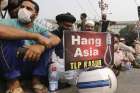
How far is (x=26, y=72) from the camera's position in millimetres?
4074

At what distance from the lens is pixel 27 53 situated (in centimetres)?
373

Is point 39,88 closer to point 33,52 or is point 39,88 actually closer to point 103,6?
point 33,52

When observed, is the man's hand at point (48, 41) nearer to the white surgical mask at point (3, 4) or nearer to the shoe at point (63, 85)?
the white surgical mask at point (3, 4)

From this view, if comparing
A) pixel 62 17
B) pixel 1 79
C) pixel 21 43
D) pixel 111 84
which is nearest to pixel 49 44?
pixel 21 43

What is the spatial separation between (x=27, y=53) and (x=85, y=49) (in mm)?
942

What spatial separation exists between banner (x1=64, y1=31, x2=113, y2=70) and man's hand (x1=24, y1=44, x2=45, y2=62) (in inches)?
22.4

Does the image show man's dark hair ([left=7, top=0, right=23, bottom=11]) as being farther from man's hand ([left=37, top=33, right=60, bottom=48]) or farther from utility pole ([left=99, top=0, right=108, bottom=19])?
utility pole ([left=99, top=0, right=108, bottom=19])

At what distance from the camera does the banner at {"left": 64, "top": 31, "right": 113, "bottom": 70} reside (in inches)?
171

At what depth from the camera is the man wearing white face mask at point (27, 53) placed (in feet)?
12.3

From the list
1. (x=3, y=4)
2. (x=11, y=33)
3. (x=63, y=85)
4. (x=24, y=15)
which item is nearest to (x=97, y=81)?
(x=63, y=85)

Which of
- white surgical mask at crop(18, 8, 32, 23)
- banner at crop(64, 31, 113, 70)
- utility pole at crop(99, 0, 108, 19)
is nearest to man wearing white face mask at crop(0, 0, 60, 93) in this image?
white surgical mask at crop(18, 8, 32, 23)

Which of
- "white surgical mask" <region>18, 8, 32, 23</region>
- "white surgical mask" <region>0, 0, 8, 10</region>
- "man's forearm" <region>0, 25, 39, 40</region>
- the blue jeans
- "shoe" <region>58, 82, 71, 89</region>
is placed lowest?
"shoe" <region>58, 82, 71, 89</region>

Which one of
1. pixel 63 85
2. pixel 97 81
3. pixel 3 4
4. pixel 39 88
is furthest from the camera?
pixel 63 85

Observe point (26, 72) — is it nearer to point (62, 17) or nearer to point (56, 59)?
point (56, 59)
